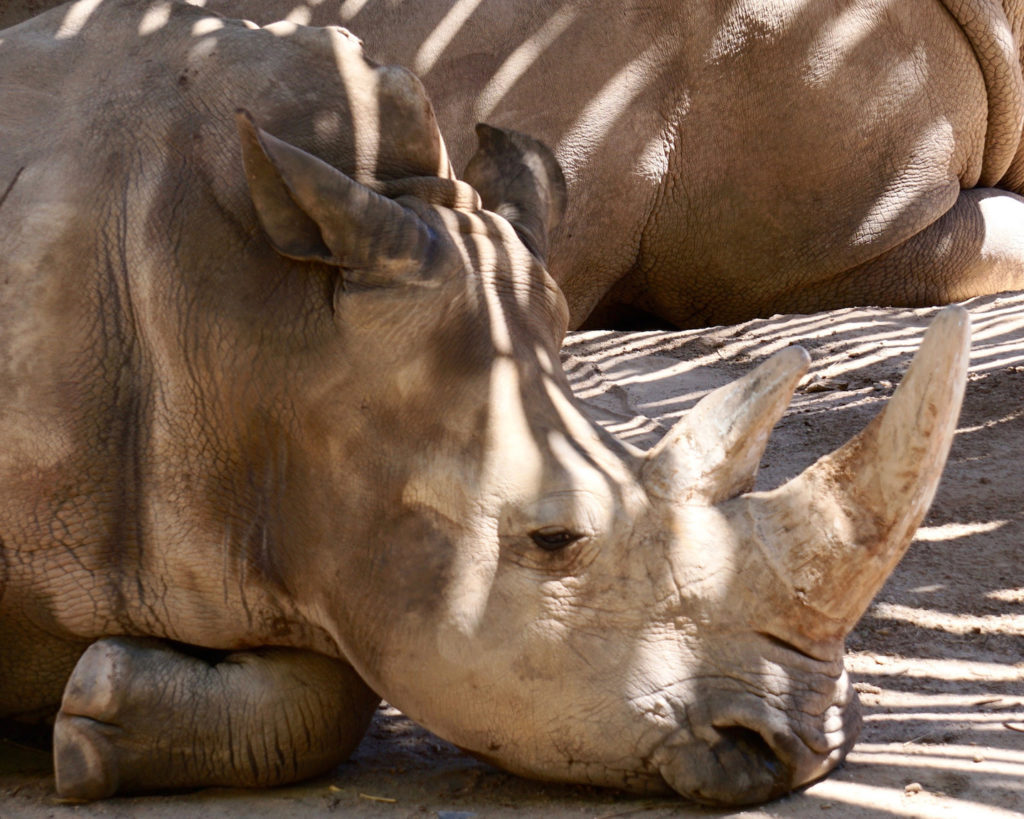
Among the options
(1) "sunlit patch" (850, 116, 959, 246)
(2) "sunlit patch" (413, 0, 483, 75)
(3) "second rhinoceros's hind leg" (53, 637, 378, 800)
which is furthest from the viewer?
(1) "sunlit patch" (850, 116, 959, 246)

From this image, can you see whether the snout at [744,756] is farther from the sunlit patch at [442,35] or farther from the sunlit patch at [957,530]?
the sunlit patch at [442,35]

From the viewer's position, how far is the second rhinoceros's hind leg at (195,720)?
10.9 feet

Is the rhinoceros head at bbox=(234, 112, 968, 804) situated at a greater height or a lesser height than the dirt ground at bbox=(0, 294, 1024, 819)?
greater

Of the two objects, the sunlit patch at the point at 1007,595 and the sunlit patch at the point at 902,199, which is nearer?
the sunlit patch at the point at 1007,595

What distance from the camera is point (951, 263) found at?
7285 mm

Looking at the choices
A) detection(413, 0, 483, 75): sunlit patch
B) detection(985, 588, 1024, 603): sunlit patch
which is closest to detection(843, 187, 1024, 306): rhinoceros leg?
detection(413, 0, 483, 75): sunlit patch

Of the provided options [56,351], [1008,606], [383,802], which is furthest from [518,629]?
[1008,606]

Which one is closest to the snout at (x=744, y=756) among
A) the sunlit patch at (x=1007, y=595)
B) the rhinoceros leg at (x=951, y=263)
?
the sunlit patch at (x=1007, y=595)

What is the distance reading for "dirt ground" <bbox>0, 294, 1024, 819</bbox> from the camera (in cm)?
311

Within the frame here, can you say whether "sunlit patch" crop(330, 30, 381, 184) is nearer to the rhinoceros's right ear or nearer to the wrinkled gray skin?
the rhinoceros's right ear

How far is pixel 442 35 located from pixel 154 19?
2.51 m

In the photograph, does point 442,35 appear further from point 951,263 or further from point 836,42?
point 951,263

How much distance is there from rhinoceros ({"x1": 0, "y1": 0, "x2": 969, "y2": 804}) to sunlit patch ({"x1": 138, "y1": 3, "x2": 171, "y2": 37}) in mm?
16

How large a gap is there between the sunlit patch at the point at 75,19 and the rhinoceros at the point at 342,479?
0.22ft
